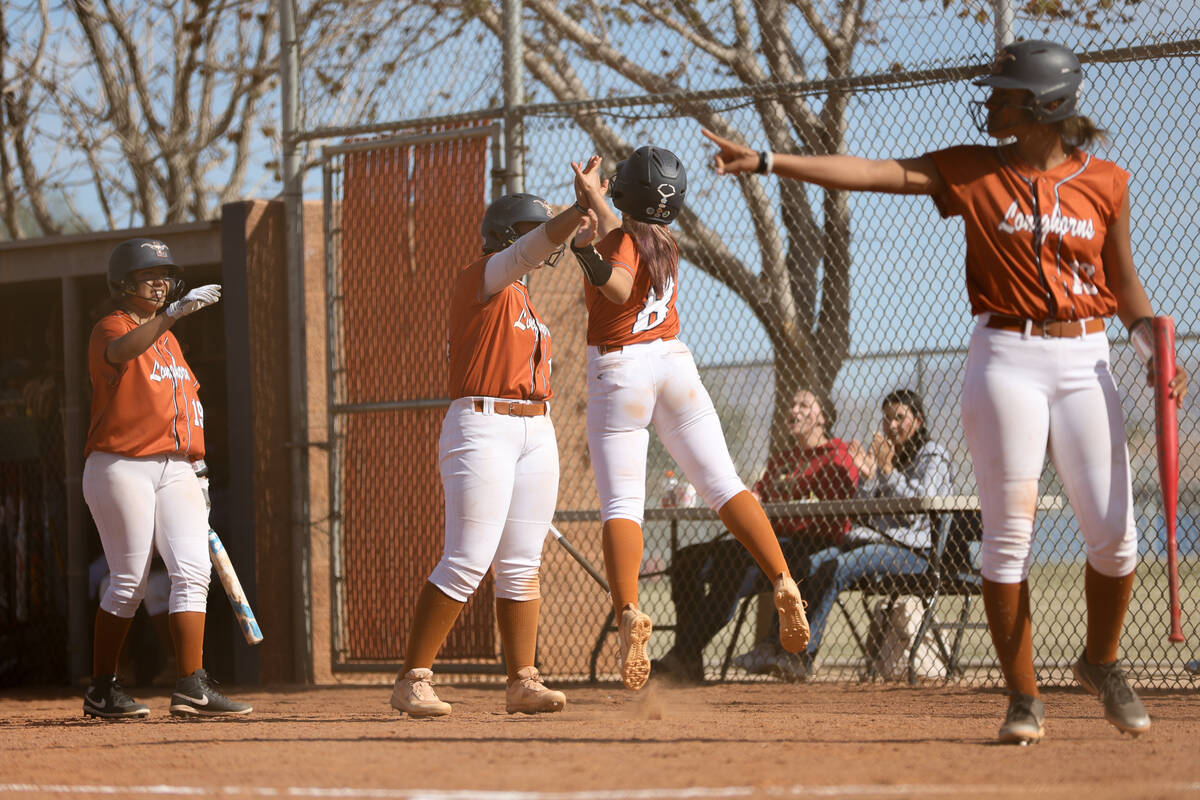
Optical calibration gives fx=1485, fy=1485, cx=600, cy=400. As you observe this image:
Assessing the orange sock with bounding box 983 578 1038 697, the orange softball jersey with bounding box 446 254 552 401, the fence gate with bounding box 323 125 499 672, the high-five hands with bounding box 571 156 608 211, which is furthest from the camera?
the fence gate with bounding box 323 125 499 672

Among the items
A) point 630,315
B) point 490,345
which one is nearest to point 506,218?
point 490,345

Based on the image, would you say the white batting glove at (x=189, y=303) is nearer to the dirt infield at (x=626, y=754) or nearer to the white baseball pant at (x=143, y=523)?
the white baseball pant at (x=143, y=523)

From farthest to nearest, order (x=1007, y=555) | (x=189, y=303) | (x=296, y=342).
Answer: (x=296, y=342)
(x=189, y=303)
(x=1007, y=555)

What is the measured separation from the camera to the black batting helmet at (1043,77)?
180 inches

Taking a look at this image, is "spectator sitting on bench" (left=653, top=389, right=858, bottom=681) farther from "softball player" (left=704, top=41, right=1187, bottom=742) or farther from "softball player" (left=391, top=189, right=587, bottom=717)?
"softball player" (left=704, top=41, right=1187, bottom=742)

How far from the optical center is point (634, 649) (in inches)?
212

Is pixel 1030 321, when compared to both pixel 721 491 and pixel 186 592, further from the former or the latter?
pixel 186 592

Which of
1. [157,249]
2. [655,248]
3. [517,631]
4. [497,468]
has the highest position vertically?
[157,249]

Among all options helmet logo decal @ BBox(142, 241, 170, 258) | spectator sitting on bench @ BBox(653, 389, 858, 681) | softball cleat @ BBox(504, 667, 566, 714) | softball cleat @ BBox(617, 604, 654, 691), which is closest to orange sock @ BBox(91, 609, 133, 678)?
helmet logo decal @ BBox(142, 241, 170, 258)

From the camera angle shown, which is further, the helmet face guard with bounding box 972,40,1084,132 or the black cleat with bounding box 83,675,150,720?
the black cleat with bounding box 83,675,150,720

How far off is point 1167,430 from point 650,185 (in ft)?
6.62

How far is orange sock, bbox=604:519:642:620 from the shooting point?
564cm

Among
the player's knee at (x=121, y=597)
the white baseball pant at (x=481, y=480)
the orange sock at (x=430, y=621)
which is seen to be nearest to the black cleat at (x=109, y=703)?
the player's knee at (x=121, y=597)

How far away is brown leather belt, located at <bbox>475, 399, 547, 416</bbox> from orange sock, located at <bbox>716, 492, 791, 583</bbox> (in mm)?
826
